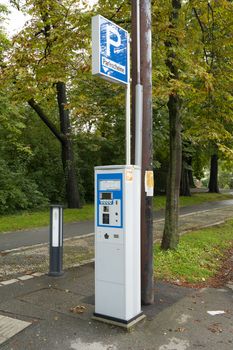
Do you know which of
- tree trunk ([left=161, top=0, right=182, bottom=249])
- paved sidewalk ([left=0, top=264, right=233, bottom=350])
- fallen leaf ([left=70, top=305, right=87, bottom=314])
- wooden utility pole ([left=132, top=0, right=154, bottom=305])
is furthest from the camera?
tree trunk ([left=161, top=0, right=182, bottom=249])

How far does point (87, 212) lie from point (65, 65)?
892cm

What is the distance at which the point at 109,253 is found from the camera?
464 centimetres

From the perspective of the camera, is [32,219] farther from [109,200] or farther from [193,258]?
[109,200]

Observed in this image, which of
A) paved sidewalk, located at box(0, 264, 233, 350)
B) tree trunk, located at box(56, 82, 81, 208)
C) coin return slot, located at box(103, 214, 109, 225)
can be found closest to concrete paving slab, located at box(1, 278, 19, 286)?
paved sidewalk, located at box(0, 264, 233, 350)

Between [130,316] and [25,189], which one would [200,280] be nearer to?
[130,316]

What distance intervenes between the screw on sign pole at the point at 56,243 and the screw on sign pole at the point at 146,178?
1963mm

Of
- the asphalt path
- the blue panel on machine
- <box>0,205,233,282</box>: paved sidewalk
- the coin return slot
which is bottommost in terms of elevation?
<box>0,205,233,282</box>: paved sidewalk

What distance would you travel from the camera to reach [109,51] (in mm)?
4754

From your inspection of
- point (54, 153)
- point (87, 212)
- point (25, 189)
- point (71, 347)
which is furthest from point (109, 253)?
point (54, 153)

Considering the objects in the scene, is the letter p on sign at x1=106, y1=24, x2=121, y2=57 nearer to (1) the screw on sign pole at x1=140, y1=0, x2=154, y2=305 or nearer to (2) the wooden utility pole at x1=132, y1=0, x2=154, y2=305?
(2) the wooden utility pole at x1=132, y1=0, x2=154, y2=305

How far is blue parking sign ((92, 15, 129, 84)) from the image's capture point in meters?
4.63

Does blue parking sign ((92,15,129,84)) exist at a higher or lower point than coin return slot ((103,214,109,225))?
higher

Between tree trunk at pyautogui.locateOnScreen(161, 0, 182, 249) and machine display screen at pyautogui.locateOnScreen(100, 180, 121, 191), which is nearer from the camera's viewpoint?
machine display screen at pyautogui.locateOnScreen(100, 180, 121, 191)

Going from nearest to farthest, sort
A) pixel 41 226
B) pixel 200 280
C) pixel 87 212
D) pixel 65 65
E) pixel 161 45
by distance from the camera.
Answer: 1. pixel 200 280
2. pixel 161 45
3. pixel 65 65
4. pixel 41 226
5. pixel 87 212
